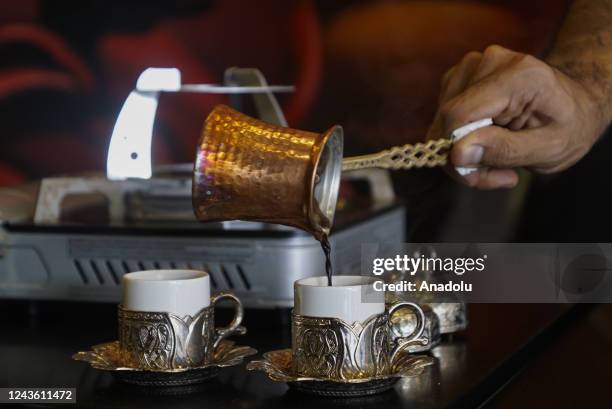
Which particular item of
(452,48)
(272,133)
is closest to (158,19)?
(452,48)

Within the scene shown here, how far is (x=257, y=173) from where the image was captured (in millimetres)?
997

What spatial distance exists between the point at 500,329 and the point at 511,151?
263mm

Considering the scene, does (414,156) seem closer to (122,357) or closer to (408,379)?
(408,379)

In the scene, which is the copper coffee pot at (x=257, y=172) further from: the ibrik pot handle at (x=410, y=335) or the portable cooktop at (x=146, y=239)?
the portable cooktop at (x=146, y=239)

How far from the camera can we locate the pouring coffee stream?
99 cm

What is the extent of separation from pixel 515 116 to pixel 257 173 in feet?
1.77

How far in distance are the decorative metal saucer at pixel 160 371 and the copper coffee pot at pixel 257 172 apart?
18cm

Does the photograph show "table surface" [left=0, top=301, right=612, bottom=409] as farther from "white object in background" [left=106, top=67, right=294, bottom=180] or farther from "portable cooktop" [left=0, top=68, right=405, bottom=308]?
"white object in background" [left=106, top=67, right=294, bottom=180]

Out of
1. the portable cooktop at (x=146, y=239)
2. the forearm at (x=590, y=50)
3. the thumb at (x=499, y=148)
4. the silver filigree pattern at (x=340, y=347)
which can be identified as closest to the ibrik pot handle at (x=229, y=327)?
the silver filigree pattern at (x=340, y=347)

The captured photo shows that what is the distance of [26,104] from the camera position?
2797mm

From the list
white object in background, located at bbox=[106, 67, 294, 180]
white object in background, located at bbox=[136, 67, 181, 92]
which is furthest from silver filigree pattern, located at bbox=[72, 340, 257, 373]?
white object in background, located at bbox=[136, 67, 181, 92]

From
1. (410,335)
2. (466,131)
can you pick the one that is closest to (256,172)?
(410,335)

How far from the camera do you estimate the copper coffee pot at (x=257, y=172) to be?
0.99 metres

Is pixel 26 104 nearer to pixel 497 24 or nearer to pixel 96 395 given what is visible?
pixel 497 24
